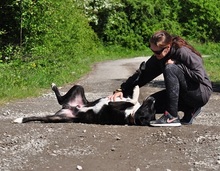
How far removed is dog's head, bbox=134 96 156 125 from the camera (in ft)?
20.2

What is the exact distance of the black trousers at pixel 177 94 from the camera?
5.99 m

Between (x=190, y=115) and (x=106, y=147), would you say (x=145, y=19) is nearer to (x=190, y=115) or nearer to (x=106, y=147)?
(x=190, y=115)

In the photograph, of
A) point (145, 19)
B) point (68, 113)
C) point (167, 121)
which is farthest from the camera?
point (145, 19)

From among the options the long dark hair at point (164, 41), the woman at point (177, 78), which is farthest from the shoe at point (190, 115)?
the long dark hair at point (164, 41)

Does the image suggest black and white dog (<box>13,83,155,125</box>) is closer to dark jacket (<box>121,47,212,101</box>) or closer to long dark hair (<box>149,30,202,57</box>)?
dark jacket (<box>121,47,212,101</box>)

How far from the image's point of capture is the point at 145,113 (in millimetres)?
6148

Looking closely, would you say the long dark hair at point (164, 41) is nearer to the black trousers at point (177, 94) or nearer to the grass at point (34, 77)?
the black trousers at point (177, 94)

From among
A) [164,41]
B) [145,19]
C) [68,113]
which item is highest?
[164,41]

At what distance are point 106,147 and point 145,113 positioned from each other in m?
1.14

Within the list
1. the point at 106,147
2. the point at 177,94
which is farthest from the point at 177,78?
the point at 106,147

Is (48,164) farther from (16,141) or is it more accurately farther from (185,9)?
(185,9)

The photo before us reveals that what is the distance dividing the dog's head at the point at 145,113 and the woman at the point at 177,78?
13cm

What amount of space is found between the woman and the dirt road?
0.30 meters

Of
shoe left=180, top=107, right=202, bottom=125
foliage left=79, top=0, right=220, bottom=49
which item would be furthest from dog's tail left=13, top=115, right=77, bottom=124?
foliage left=79, top=0, right=220, bottom=49
